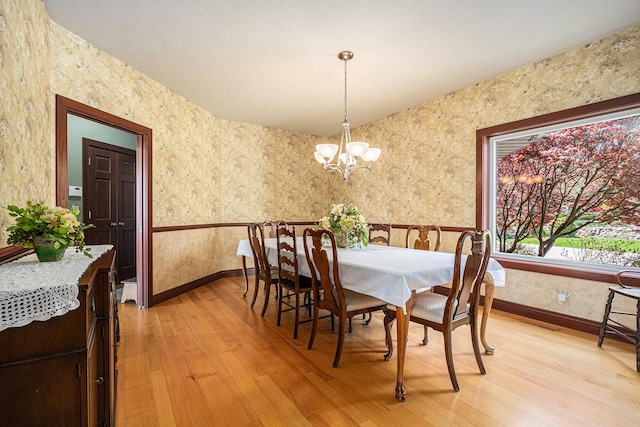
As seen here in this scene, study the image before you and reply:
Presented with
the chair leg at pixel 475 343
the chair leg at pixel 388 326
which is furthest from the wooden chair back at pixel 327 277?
the chair leg at pixel 475 343

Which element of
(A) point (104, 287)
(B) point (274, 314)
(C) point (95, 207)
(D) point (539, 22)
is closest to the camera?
(A) point (104, 287)

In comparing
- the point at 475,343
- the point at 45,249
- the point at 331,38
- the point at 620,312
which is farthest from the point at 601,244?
the point at 45,249

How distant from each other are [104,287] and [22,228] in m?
0.47

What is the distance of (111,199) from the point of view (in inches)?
167

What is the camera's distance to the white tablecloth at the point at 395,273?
178 cm

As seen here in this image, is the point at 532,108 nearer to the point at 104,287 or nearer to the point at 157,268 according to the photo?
the point at 104,287

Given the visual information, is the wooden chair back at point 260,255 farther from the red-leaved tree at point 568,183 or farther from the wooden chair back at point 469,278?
the red-leaved tree at point 568,183

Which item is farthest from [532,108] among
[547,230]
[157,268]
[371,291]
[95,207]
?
[95,207]

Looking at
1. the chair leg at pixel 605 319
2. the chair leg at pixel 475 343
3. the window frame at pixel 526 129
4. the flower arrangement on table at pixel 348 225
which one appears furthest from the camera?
the flower arrangement on table at pixel 348 225

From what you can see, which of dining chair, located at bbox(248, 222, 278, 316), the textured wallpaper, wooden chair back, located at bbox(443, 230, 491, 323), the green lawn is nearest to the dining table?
wooden chair back, located at bbox(443, 230, 491, 323)

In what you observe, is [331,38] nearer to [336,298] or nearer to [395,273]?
[395,273]

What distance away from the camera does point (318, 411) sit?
65.5 inches

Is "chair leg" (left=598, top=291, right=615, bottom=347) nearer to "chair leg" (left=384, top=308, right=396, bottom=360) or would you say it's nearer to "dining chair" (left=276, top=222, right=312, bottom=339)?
"chair leg" (left=384, top=308, right=396, bottom=360)

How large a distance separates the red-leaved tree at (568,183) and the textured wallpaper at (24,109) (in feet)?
14.1
